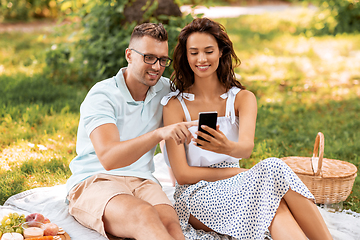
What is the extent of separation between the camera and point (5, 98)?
5441mm

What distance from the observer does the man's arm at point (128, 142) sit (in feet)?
7.82

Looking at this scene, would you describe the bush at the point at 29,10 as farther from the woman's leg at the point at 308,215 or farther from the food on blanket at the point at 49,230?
the woman's leg at the point at 308,215

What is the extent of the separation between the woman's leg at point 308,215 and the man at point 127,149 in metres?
0.78

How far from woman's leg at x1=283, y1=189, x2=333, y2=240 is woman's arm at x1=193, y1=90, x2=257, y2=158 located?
17.4 inches

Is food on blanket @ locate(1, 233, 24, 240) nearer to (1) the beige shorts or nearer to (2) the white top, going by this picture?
(1) the beige shorts

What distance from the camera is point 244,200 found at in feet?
8.61

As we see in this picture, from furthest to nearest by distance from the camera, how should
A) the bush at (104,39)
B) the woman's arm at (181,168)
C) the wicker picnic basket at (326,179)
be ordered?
the bush at (104,39)
the wicker picnic basket at (326,179)
the woman's arm at (181,168)

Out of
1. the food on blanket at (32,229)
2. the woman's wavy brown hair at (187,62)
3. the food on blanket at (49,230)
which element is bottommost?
the food on blanket at (49,230)

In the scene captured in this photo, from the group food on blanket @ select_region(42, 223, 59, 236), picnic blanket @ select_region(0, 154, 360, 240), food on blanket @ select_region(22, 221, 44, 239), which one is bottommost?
picnic blanket @ select_region(0, 154, 360, 240)

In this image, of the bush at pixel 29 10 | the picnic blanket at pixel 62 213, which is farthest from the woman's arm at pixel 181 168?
the bush at pixel 29 10

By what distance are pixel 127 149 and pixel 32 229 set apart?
0.79 metres

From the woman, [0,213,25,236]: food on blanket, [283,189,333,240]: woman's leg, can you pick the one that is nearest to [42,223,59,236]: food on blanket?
[0,213,25,236]: food on blanket

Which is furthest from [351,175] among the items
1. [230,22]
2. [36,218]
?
[230,22]

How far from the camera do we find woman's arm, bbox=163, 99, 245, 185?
2889 millimetres
